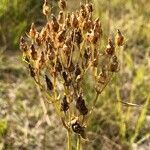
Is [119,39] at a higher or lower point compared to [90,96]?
higher

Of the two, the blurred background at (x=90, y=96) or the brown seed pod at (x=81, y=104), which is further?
the blurred background at (x=90, y=96)

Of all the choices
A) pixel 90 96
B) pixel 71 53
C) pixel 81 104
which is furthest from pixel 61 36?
pixel 90 96

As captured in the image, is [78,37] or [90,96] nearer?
[78,37]

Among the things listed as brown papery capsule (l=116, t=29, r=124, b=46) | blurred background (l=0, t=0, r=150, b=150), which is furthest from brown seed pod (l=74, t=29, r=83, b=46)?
blurred background (l=0, t=0, r=150, b=150)

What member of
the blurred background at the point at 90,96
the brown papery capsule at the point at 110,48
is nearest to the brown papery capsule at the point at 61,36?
the brown papery capsule at the point at 110,48

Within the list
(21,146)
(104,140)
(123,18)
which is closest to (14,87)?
(21,146)

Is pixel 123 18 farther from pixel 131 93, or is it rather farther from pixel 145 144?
pixel 145 144

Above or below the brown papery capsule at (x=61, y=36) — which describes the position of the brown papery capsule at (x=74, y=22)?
above

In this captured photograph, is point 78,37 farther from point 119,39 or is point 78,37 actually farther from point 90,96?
point 90,96

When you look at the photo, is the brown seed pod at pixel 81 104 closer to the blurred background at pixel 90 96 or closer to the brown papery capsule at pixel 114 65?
the brown papery capsule at pixel 114 65
